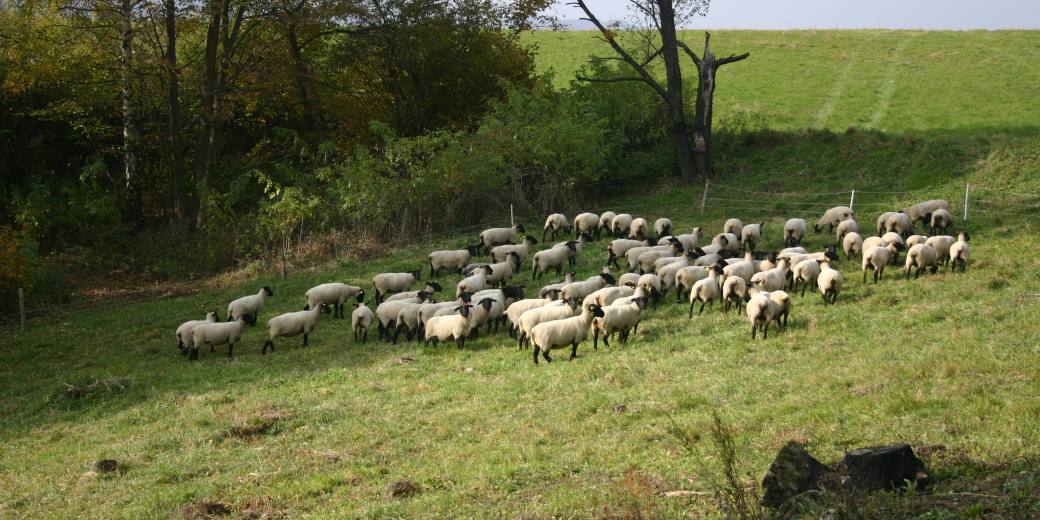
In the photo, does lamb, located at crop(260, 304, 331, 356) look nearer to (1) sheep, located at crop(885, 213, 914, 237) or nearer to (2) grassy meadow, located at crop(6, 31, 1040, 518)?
(2) grassy meadow, located at crop(6, 31, 1040, 518)

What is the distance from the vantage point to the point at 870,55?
55969mm

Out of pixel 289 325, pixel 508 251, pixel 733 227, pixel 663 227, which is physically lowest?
pixel 289 325

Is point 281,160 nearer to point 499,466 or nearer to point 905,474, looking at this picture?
point 499,466

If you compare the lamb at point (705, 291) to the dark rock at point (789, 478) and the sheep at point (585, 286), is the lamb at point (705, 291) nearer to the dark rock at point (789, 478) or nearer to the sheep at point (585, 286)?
the sheep at point (585, 286)

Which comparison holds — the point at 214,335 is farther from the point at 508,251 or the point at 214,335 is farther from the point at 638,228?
the point at 638,228

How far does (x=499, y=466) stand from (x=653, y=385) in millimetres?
3842

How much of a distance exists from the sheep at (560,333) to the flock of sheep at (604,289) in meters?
0.02

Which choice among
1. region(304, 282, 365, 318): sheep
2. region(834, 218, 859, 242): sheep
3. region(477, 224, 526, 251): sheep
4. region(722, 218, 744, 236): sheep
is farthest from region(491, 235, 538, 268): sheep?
region(834, 218, 859, 242): sheep

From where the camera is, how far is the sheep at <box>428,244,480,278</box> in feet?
84.3

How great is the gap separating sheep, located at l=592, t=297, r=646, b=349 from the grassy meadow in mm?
356

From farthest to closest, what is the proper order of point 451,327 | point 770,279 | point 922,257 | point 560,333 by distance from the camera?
point 922,257 < point 770,279 < point 451,327 < point 560,333

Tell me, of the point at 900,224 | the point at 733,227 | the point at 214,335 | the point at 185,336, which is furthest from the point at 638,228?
the point at 185,336

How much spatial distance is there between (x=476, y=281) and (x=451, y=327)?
3845 mm

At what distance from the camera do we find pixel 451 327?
18688 millimetres
